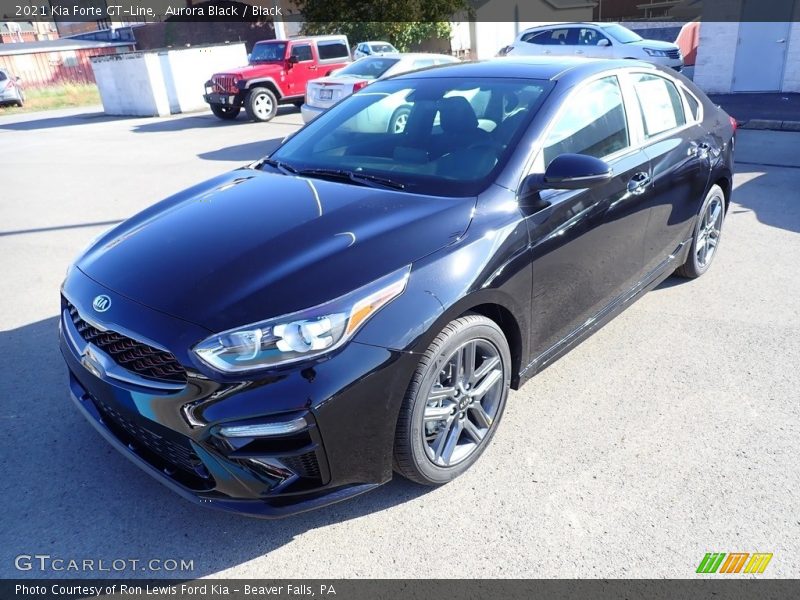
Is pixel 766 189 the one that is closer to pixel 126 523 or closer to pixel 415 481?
pixel 415 481

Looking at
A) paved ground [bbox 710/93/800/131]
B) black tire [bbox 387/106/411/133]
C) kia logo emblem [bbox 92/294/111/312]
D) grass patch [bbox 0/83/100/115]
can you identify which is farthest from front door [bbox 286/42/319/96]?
kia logo emblem [bbox 92/294/111/312]

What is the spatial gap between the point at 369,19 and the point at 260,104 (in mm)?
13495

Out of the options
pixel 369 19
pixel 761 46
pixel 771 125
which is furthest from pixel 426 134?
pixel 369 19

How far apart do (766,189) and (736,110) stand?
7.08 meters

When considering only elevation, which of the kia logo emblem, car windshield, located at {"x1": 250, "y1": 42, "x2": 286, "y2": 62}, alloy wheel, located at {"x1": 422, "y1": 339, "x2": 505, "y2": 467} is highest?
car windshield, located at {"x1": 250, "y1": 42, "x2": 286, "y2": 62}

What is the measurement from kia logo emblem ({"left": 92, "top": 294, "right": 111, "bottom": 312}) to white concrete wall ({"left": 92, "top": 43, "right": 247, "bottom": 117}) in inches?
727

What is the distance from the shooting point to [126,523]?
2611 mm

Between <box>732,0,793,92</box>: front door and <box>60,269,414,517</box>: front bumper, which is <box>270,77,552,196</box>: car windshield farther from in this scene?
<box>732,0,793,92</box>: front door

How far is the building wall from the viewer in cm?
1528

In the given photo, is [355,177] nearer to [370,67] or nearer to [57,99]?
[370,67]

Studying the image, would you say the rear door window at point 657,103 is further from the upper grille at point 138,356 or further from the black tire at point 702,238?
the upper grille at point 138,356

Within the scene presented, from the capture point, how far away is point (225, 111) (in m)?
16.1

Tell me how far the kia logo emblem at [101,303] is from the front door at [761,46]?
17724 mm

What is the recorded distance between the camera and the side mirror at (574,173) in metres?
2.81
